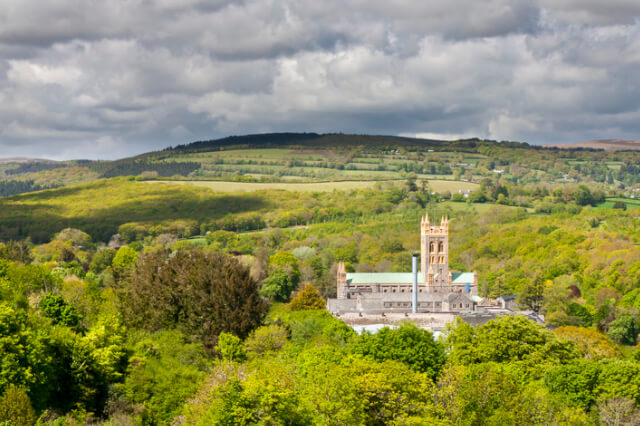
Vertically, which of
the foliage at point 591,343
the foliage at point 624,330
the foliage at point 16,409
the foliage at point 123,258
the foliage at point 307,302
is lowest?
the foliage at point 624,330

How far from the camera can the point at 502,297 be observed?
117250 millimetres

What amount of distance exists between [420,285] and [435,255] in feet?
18.4

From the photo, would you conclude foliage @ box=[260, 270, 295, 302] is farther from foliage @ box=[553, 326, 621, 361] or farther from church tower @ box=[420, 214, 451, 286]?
foliage @ box=[553, 326, 621, 361]

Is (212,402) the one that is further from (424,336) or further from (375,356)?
(424,336)

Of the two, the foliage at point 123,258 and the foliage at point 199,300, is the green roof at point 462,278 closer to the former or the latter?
the foliage at point 123,258

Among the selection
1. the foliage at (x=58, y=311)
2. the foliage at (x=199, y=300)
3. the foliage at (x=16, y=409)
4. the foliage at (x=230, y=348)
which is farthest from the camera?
the foliage at (x=199, y=300)

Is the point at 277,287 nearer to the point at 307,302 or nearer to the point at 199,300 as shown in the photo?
the point at 307,302

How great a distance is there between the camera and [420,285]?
12025 centimetres

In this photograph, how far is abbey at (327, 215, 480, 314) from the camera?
4350 inches

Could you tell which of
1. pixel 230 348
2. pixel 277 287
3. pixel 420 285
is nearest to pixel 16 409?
pixel 230 348

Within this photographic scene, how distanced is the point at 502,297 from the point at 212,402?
82.0 m

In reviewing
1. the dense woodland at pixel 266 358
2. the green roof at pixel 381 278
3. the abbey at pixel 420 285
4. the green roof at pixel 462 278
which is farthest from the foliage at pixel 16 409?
the green roof at pixel 462 278

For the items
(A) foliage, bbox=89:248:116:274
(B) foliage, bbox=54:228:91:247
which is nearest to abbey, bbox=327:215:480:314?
(A) foliage, bbox=89:248:116:274

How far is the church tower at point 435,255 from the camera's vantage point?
4742 inches
